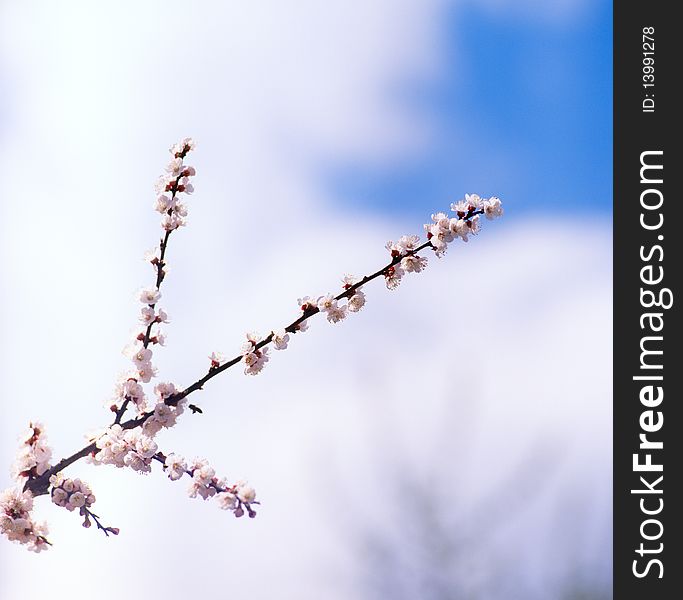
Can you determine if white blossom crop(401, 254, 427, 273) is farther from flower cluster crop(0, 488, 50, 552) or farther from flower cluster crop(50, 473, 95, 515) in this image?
flower cluster crop(0, 488, 50, 552)

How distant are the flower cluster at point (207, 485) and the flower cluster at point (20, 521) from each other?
1.33 feet

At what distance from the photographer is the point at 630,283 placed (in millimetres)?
3211

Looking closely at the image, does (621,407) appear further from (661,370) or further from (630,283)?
(630,283)

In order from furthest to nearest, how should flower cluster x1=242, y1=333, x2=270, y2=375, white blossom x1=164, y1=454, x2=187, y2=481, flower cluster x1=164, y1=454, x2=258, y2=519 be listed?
1. flower cluster x1=242, y1=333, x2=270, y2=375
2. white blossom x1=164, y1=454, x2=187, y2=481
3. flower cluster x1=164, y1=454, x2=258, y2=519

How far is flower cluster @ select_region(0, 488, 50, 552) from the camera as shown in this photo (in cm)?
232

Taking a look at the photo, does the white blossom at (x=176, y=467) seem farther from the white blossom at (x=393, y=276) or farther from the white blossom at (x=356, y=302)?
the white blossom at (x=393, y=276)

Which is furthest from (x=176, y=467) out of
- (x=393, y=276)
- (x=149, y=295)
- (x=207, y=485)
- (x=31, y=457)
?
(x=393, y=276)

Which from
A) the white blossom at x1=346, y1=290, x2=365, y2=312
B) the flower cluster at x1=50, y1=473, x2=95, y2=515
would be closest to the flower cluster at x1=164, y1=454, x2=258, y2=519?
the flower cluster at x1=50, y1=473, x2=95, y2=515

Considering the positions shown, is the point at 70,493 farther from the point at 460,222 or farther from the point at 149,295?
the point at 460,222

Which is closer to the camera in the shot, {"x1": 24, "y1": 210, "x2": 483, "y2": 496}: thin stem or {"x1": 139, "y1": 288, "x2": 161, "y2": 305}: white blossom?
{"x1": 24, "y1": 210, "x2": 483, "y2": 496}: thin stem

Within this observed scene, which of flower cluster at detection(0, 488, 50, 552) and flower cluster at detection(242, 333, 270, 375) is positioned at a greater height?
flower cluster at detection(242, 333, 270, 375)

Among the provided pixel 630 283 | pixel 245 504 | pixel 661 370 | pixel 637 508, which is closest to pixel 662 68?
pixel 630 283

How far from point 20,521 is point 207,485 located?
55 centimetres

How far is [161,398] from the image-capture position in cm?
243
